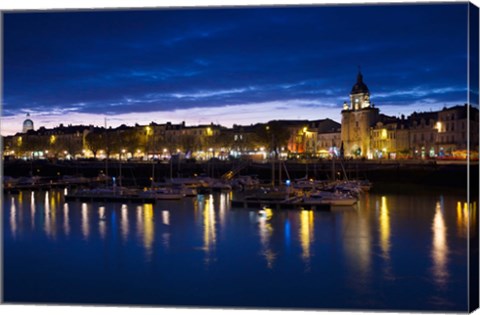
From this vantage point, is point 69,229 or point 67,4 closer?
point 67,4

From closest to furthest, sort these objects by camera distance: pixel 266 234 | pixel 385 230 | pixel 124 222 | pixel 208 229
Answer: pixel 266 234, pixel 385 230, pixel 208 229, pixel 124 222

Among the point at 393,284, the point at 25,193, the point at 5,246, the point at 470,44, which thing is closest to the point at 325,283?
the point at 393,284

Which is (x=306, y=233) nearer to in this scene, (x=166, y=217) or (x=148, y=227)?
(x=148, y=227)

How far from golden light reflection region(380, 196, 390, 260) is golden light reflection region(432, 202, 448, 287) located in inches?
33.8

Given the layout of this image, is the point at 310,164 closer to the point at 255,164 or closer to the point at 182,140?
the point at 255,164

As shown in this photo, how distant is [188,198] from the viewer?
23.7 m

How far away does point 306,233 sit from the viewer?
13.7m

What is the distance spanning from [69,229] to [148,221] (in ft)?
7.43

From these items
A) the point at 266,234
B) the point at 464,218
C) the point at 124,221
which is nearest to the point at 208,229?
the point at 266,234

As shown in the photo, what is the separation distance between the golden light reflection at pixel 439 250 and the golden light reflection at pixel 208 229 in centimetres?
381

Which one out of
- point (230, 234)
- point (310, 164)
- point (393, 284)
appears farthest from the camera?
point (310, 164)

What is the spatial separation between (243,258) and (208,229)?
3.98m

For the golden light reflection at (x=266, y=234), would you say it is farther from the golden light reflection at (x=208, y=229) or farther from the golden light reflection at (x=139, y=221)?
the golden light reflection at (x=139, y=221)

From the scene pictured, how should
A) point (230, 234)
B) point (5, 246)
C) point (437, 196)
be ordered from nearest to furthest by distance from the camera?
point (5, 246) → point (230, 234) → point (437, 196)
